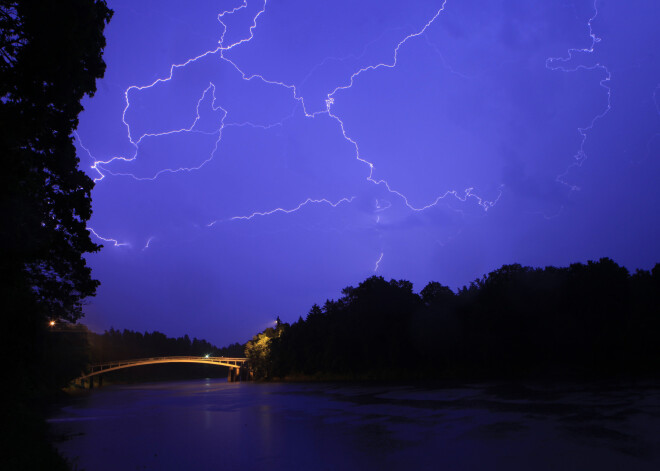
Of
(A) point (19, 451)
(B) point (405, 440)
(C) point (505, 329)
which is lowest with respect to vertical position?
(B) point (405, 440)

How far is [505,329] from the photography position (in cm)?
5522

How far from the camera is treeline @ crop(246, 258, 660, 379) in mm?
47062

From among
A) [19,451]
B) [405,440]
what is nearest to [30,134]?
[19,451]

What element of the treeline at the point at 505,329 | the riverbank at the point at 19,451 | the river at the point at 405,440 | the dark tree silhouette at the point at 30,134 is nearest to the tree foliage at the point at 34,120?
the dark tree silhouette at the point at 30,134

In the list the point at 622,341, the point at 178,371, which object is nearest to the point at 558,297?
the point at 622,341

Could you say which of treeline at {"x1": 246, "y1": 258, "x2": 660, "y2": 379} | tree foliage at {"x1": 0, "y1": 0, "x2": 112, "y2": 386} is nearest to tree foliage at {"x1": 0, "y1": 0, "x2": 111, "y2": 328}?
tree foliage at {"x1": 0, "y1": 0, "x2": 112, "y2": 386}

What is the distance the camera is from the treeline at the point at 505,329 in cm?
4706

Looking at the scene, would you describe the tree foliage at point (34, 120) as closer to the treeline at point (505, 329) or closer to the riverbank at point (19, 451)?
the riverbank at point (19, 451)

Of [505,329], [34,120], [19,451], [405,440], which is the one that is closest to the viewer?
[19,451]

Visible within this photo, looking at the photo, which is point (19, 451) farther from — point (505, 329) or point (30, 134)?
point (505, 329)

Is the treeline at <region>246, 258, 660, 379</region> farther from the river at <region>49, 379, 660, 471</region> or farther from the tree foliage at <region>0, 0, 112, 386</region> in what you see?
the tree foliage at <region>0, 0, 112, 386</region>

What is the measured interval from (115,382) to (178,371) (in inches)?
1830

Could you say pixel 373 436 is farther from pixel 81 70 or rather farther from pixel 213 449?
pixel 81 70

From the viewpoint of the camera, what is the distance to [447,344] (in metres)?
60.8
